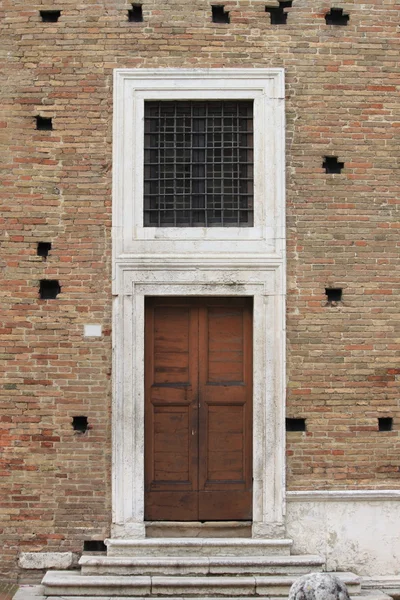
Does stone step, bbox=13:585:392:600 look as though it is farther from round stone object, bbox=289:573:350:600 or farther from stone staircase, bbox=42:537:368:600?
round stone object, bbox=289:573:350:600

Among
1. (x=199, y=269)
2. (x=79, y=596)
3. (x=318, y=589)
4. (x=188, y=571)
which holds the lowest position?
(x=79, y=596)

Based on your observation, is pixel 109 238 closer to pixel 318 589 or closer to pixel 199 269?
pixel 199 269

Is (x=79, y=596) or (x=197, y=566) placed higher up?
(x=197, y=566)

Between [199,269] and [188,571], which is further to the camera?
[199,269]

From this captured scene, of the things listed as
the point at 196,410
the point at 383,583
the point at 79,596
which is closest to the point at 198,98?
the point at 196,410

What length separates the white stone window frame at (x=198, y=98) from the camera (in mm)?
7426

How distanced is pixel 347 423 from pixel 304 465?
604 mm

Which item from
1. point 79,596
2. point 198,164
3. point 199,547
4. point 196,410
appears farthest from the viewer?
point 198,164

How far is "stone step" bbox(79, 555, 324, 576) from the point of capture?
22.7 feet

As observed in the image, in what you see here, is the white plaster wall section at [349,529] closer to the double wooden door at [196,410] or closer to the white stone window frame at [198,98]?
the double wooden door at [196,410]

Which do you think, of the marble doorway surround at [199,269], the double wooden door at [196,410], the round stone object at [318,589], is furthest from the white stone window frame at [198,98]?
the round stone object at [318,589]

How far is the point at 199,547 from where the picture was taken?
281 inches

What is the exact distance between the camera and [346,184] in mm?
7477

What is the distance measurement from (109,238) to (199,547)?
3185mm
